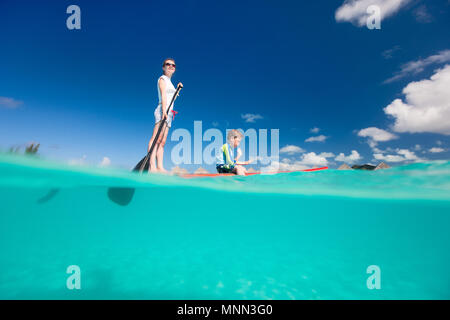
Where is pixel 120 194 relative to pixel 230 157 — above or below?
below

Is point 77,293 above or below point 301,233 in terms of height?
above

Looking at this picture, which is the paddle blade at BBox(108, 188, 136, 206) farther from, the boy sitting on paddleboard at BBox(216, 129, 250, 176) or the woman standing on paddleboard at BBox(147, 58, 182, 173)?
the boy sitting on paddleboard at BBox(216, 129, 250, 176)

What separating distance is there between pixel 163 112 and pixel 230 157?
11.6 ft

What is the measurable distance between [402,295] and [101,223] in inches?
1575

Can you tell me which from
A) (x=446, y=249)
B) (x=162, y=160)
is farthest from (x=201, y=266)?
(x=446, y=249)

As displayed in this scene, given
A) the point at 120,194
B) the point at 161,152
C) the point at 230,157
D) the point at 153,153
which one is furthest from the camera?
the point at 120,194

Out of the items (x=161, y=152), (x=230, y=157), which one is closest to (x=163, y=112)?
(x=161, y=152)

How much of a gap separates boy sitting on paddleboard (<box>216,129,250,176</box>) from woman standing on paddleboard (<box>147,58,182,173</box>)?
108 inches

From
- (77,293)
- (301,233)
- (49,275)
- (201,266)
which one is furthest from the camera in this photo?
(301,233)

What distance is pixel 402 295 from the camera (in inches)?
260

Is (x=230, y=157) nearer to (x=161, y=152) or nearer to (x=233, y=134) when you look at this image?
(x=233, y=134)

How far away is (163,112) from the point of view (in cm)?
586

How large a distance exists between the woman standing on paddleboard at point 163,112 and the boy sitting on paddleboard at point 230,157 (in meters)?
2.75
